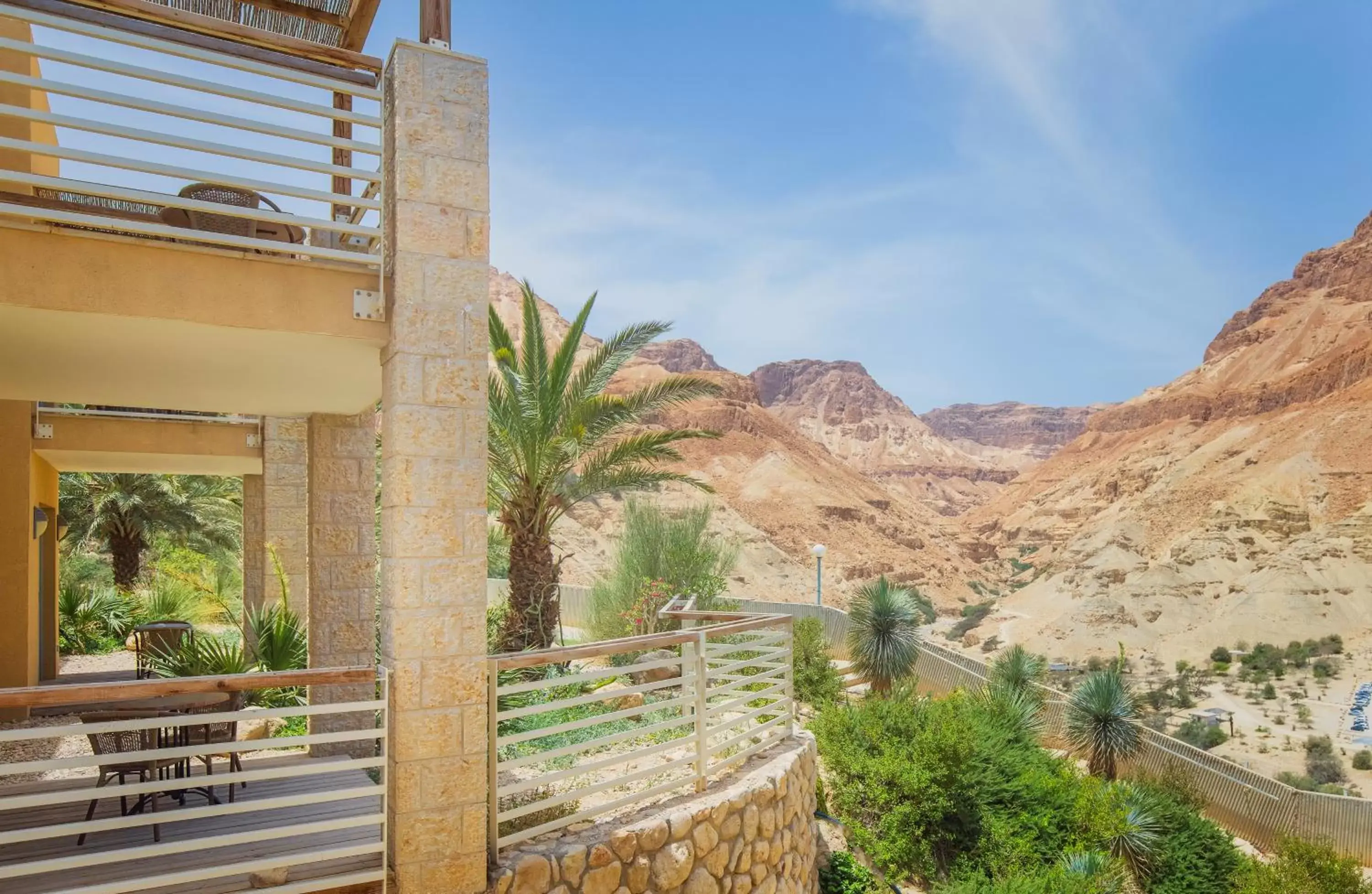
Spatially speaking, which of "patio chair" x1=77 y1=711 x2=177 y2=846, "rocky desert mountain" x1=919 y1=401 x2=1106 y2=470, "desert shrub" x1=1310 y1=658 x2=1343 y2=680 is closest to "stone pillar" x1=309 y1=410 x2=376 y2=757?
"patio chair" x1=77 y1=711 x2=177 y2=846

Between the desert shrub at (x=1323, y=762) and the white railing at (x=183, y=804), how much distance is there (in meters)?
27.7

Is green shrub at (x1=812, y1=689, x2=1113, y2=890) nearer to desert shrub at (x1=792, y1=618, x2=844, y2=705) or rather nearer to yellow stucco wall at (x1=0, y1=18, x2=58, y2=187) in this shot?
desert shrub at (x1=792, y1=618, x2=844, y2=705)

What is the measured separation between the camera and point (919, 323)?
99625 mm

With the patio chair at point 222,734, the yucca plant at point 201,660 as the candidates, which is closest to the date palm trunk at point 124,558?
the yucca plant at point 201,660

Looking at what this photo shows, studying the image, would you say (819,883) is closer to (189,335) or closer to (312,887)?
(312,887)

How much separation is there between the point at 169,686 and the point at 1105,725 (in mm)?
17145

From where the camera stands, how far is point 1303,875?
40.0ft

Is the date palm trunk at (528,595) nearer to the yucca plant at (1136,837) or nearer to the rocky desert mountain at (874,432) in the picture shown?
the yucca plant at (1136,837)

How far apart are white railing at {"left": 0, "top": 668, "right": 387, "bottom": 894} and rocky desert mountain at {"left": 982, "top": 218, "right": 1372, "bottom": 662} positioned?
40205 millimetres

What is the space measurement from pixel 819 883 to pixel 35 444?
9419 mm

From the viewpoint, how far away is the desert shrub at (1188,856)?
12.8 metres

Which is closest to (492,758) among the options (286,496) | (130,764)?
(130,764)

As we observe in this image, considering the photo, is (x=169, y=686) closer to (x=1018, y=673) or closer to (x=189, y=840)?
(x=189, y=840)

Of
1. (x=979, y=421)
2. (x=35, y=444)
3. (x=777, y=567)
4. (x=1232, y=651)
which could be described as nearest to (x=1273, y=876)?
(x=35, y=444)
